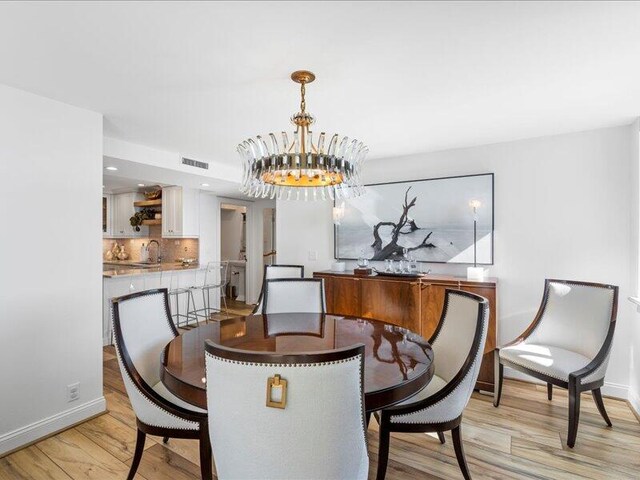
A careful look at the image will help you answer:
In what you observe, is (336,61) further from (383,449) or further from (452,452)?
(452,452)

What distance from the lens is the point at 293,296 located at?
3.20 meters

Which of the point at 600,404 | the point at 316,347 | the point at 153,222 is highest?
the point at 153,222

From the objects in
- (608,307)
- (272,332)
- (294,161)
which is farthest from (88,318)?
(608,307)

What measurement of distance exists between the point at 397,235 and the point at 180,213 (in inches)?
147

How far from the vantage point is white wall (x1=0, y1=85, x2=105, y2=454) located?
2264 millimetres

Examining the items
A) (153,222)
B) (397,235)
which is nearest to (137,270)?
(153,222)

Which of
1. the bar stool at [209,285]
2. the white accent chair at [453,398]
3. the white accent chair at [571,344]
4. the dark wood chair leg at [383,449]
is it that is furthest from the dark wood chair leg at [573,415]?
the bar stool at [209,285]

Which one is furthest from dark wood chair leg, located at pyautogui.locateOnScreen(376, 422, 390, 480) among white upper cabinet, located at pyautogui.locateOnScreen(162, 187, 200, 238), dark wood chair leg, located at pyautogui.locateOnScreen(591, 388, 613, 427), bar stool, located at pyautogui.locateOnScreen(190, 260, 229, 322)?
white upper cabinet, located at pyautogui.locateOnScreen(162, 187, 200, 238)

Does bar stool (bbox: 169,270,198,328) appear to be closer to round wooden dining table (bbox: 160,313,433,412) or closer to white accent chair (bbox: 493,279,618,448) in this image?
round wooden dining table (bbox: 160,313,433,412)

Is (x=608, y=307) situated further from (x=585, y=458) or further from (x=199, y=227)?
(x=199, y=227)

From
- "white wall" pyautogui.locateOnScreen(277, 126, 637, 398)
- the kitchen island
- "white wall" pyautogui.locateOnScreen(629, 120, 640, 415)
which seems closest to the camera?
"white wall" pyautogui.locateOnScreen(629, 120, 640, 415)

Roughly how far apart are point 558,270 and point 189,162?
13.7ft

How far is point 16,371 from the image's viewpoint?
2299 mm

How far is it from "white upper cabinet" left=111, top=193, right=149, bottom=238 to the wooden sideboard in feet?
16.2
